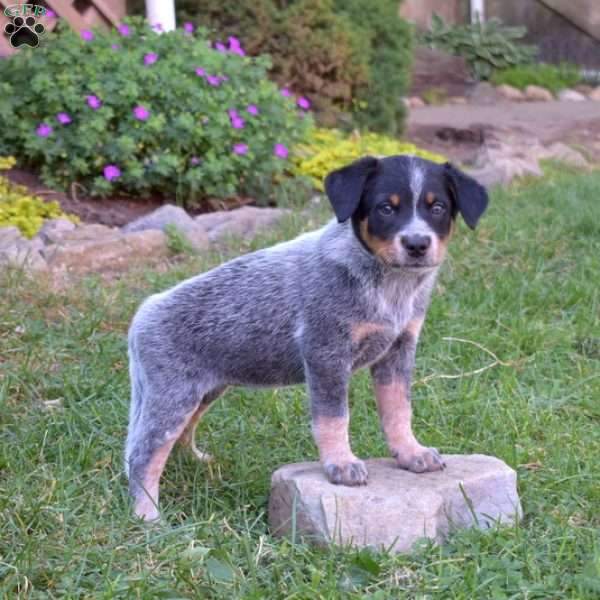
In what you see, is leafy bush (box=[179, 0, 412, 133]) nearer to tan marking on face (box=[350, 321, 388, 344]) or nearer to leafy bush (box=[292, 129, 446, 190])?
leafy bush (box=[292, 129, 446, 190])

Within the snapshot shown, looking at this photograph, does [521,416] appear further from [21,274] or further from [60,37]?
[60,37]

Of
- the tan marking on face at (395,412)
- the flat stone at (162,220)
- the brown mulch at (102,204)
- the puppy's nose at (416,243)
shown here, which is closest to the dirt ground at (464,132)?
the brown mulch at (102,204)

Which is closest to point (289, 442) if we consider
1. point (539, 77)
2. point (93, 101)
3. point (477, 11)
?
point (93, 101)

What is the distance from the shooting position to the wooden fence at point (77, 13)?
910 cm

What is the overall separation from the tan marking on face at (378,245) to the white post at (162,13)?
6249 millimetres

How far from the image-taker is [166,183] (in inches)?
332

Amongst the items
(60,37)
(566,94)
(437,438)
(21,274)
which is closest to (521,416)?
(437,438)

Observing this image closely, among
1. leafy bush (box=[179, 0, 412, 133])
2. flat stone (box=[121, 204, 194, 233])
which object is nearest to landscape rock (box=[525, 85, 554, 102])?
leafy bush (box=[179, 0, 412, 133])

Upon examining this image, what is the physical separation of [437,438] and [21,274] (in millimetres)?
2904

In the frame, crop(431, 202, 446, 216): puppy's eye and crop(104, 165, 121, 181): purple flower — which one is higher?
crop(431, 202, 446, 216): puppy's eye

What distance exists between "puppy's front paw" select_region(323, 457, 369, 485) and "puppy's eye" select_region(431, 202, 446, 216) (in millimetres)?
990

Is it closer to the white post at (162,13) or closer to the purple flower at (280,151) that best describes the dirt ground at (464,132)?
the purple flower at (280,151)

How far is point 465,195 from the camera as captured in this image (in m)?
3.96

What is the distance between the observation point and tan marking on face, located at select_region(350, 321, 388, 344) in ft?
12.9
